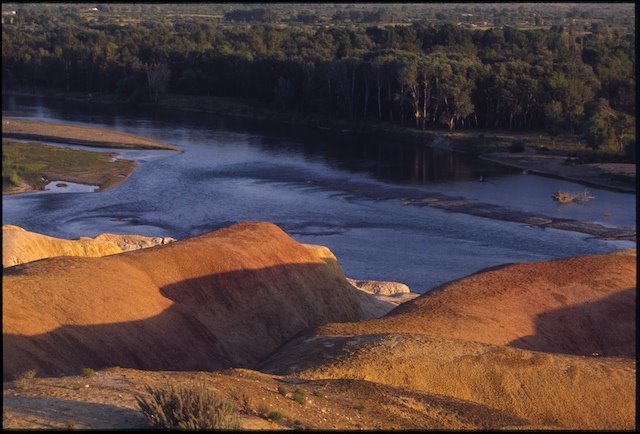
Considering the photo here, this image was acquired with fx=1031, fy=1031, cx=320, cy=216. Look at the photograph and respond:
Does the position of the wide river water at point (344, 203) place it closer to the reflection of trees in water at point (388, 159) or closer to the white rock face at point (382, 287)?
the reflection of trees in water at point (388, 159)

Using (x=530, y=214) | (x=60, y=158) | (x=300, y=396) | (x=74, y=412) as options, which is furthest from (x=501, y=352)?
(x=60, y=158)

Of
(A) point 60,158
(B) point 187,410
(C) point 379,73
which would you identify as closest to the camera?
(B) point 187,410

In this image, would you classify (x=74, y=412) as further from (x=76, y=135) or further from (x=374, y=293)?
(x=76, y=135)

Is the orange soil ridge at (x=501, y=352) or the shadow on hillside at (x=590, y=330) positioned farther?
the shadow on hillside at (x=590, y=330)

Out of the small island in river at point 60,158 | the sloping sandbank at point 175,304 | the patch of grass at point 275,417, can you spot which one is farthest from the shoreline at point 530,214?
the patch of grass at point 275,417

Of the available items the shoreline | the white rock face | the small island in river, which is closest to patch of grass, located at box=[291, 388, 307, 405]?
the white rock face

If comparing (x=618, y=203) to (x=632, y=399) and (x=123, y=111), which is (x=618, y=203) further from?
(x=123, y=111)
